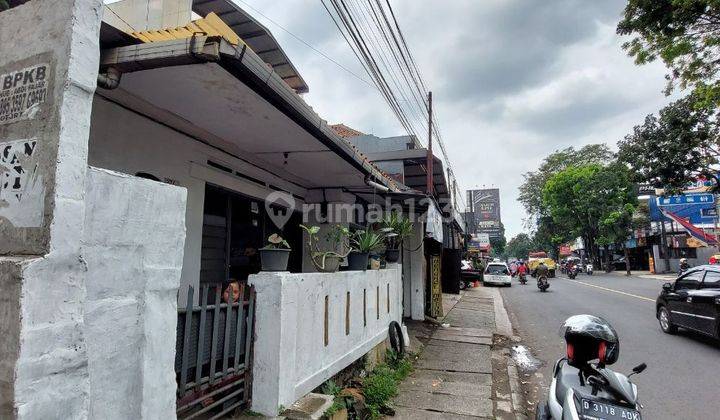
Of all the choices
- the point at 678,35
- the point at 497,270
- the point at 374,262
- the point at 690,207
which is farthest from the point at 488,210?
the point at 374,262

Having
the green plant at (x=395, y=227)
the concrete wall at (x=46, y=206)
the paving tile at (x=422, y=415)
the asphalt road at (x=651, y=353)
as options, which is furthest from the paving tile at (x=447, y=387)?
the concrete wall at (x=46, y=206)

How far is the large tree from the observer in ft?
49.2

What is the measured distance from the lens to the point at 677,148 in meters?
15.7

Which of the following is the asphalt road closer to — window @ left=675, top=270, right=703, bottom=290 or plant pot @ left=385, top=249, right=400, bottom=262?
window @ left=675, top=270, right=703, bottom=290

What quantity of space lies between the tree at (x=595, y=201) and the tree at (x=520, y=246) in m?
54.5

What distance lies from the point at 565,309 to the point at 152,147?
1273 cm

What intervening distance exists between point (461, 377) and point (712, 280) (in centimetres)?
559

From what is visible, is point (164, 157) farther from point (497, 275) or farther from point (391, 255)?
point (497, 275)

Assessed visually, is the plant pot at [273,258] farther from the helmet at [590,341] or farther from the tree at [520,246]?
the tree at [520,246]

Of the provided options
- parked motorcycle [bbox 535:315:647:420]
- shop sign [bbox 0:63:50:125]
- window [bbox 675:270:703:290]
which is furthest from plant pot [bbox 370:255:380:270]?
window [bbox 675:270:703:290]

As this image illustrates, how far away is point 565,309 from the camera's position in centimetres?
1275

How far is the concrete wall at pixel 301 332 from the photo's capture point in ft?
A: 11.0

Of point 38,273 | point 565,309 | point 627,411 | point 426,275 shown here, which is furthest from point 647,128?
point 38,273

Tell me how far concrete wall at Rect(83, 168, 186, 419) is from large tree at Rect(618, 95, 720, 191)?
17660 millimetres
